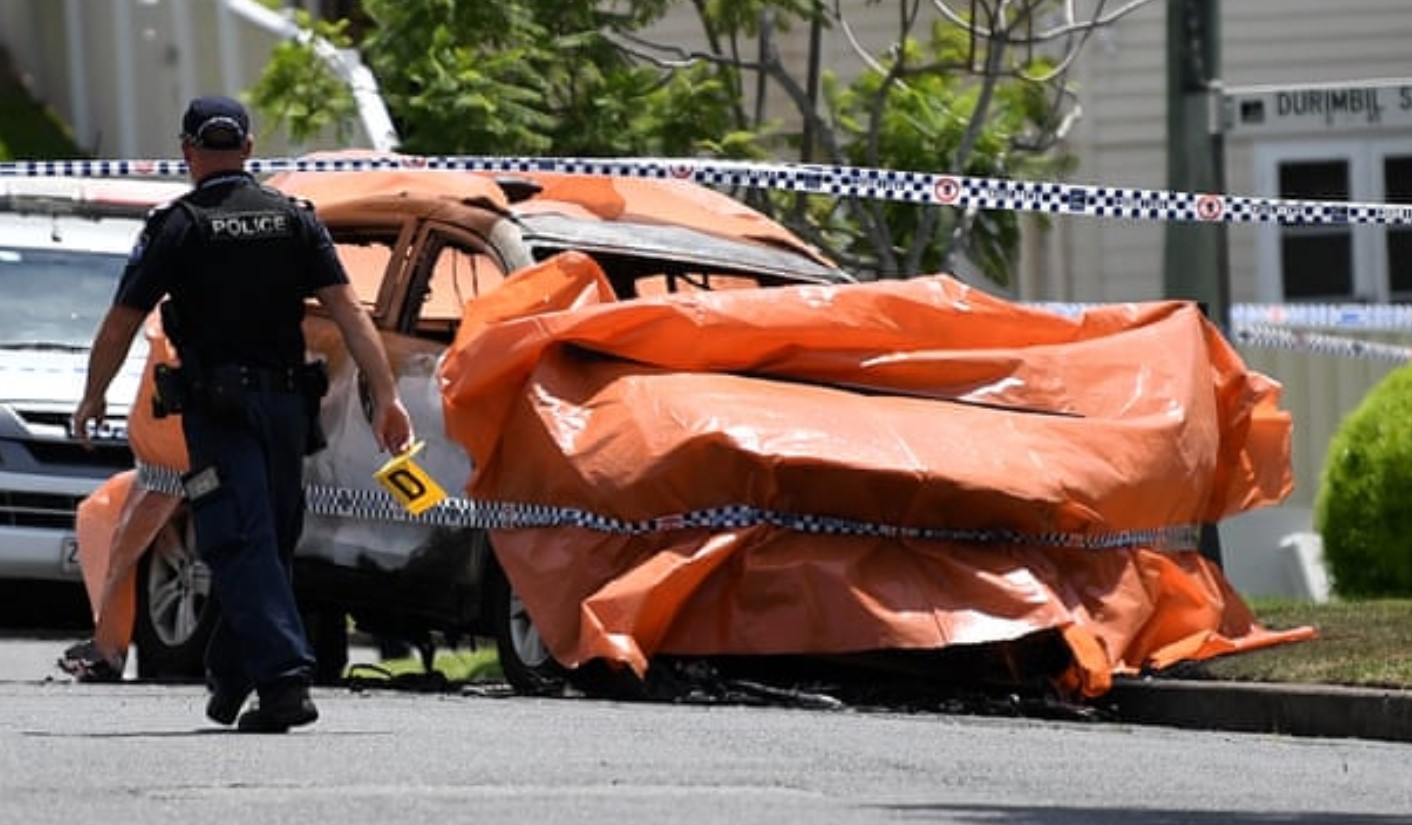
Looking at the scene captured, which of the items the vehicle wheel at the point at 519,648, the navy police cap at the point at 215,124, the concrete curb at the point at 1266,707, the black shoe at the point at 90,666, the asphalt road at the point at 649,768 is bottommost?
the concrete curb at the point at 1266,707

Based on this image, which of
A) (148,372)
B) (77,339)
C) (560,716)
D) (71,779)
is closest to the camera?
(71,779)

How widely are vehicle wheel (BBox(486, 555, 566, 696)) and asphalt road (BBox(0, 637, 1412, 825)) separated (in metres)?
0.41

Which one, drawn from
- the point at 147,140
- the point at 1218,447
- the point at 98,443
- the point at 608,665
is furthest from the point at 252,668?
the point at 147,140

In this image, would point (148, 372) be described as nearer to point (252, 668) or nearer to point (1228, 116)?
point (252, 668)

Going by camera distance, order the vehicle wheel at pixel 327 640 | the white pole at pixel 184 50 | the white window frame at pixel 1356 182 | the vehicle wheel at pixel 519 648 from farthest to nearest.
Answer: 1. the white pole at pixel 184 50
2. the white window frame at pixel 1356 182
3. the vehicle wheel at pixel 327 640
4. the vehicle wheel at pixel 519 648

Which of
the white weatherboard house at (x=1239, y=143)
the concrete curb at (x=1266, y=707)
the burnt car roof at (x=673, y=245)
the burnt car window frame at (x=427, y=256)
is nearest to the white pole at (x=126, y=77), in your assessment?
the white weatherboard house at (x=1239, y=143)

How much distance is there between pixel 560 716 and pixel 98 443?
19.0ft

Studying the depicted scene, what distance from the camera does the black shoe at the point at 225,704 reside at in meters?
10.8

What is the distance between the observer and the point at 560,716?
11.5 meters

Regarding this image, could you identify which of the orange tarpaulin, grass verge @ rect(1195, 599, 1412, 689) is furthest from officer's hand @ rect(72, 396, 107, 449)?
grass verge @ rect(1195, 599, 1412, 689)

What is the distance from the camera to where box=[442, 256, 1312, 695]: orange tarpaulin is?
1251cm

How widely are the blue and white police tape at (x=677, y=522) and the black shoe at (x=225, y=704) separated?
5.27 feet

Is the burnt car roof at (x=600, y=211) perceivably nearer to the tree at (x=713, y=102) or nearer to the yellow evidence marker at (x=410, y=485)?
the yellow evidence marker at (x=410, y=485)

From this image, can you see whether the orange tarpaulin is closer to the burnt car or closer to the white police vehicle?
the burnt car
